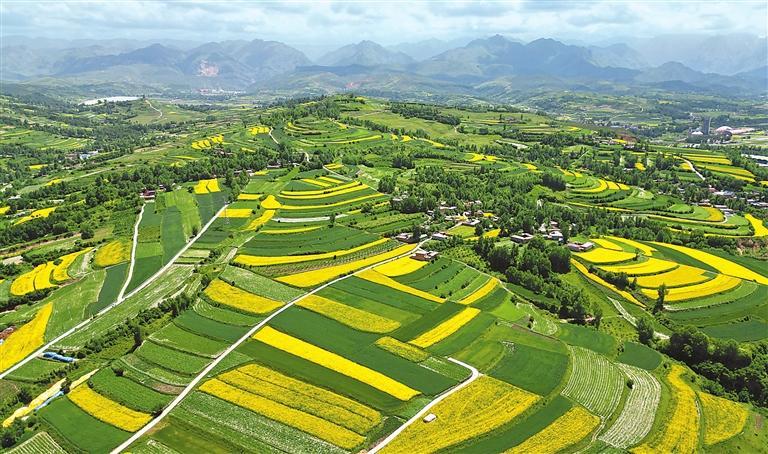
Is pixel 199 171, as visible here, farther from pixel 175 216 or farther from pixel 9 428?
pixel 9 428

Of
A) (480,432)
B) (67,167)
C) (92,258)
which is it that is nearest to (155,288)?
(92,258)

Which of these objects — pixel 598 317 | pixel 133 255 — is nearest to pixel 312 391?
pixel 598 317

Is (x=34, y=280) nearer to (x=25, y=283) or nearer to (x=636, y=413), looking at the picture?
(x=25, y=283)

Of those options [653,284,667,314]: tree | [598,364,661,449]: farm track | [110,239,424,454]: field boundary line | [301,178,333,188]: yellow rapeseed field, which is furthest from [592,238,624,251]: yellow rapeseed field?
[301,178,333,188]: yellow rapeseed field

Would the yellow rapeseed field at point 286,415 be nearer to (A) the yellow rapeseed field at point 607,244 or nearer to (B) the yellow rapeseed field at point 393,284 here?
(B) the yellow rapeseed field at point 393,284

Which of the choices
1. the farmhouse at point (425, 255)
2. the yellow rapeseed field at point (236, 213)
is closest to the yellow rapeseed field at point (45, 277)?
the yellow rapeseed field at point (236, 213)

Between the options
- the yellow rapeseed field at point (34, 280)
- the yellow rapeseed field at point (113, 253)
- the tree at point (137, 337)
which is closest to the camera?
the tree at point (137, 337)

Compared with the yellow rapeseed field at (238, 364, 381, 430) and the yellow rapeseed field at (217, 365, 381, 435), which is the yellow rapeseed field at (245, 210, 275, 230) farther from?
the yellow rapeseed field at (217, 365, 381, 435)
